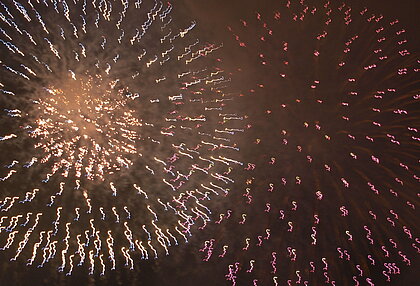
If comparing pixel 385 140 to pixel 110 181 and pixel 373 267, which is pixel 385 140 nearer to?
pixel 373 267

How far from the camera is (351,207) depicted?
207 inches

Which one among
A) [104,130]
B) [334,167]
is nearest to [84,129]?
[104,130]

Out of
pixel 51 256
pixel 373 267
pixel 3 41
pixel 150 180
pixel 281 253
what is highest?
pixel 3 41

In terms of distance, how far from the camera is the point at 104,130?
4918mm

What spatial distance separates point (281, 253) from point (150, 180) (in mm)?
1973

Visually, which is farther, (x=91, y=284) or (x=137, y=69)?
(x=91, y=284)

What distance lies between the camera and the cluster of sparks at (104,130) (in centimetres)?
480

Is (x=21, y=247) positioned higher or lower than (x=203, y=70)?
lower

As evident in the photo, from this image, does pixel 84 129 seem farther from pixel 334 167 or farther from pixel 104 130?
pixel 334 167

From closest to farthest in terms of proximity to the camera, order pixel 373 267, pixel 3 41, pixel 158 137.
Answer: pixel 3 41, pixel 158 137, pixel 373 267

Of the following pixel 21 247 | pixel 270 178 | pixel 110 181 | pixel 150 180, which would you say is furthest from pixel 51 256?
pixel 270 178

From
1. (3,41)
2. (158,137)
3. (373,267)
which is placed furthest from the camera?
(373,267)

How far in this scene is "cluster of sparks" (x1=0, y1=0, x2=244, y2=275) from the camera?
4.80m

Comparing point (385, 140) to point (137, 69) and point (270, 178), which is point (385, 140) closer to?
point (270, 178)
